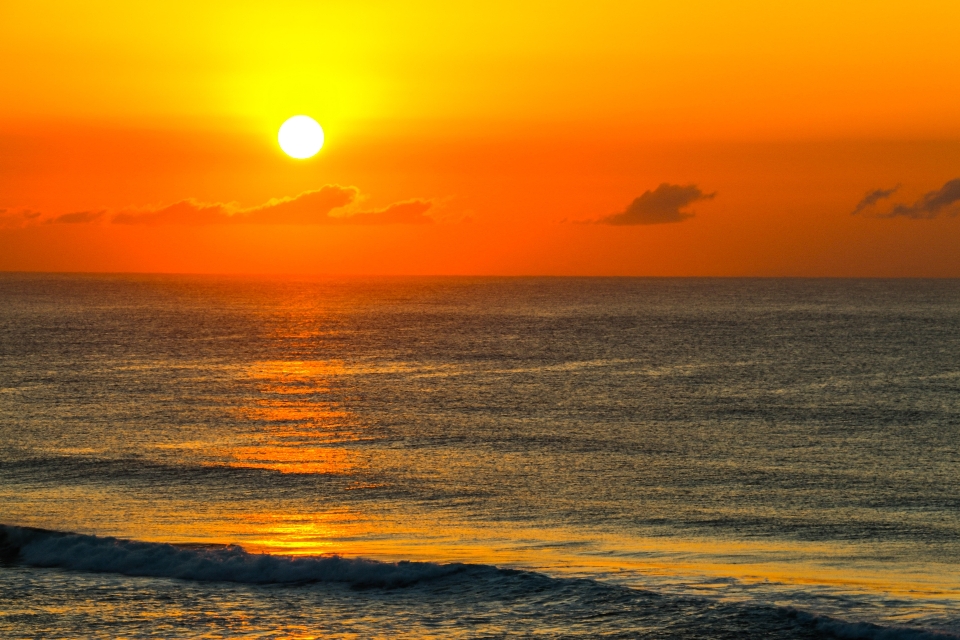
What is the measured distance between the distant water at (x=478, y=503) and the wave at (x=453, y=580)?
78mm

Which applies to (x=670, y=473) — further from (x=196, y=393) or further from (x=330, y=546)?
(x=196, y=393)

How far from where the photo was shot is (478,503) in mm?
39531

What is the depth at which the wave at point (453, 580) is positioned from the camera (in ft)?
78.3

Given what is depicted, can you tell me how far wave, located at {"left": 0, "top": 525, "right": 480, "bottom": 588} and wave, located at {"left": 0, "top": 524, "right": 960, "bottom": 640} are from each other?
3cm

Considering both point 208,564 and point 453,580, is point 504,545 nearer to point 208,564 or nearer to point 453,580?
point 453,580

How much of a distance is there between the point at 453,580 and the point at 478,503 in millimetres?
12062

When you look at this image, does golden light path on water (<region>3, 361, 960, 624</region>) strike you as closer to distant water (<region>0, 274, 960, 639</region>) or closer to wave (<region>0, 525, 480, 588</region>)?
distant water (<region>0, 274, 960, 639</region>)

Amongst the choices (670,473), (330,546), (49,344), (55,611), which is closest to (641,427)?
(670,473)

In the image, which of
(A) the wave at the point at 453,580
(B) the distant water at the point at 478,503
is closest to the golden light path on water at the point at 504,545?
(B) the distant water at the point at 478,503

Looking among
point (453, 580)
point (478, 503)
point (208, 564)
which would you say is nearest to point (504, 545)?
point (453, 580)

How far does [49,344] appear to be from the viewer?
119 metres

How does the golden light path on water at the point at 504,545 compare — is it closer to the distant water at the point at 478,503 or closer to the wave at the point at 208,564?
the distant water at the point at 478,503

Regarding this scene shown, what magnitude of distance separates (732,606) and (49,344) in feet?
352

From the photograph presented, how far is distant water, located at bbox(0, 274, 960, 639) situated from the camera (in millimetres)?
25281
